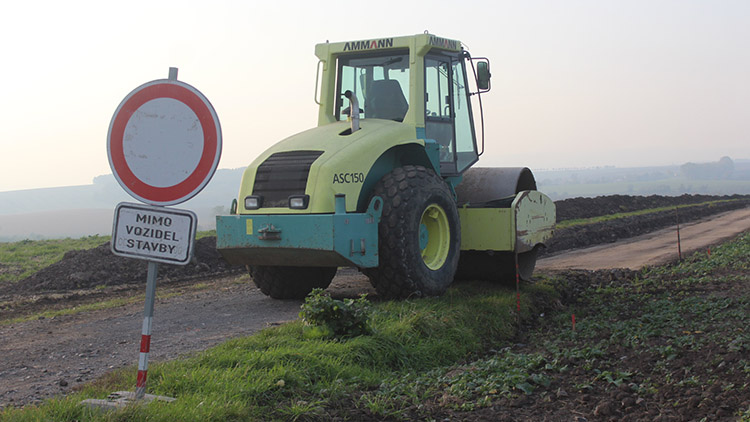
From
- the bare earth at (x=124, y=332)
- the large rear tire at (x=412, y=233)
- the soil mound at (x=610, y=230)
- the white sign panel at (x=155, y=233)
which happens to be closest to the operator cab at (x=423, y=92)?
the large rear tire at (x=412, y=233)

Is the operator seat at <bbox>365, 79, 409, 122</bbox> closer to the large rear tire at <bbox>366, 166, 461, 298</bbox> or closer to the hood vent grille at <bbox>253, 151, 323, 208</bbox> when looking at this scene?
the large rear tire at <bbox>366, 166, 461, 298</bbox>

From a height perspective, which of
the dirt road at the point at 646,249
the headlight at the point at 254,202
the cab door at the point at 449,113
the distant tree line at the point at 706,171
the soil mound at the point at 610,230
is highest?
the distant tree line at the point at 706,171

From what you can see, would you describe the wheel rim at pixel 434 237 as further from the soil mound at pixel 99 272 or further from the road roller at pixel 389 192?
the soil mound at pixel 99 272

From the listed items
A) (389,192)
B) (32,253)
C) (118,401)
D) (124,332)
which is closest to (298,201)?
(389,192)

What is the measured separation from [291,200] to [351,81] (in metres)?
2.57

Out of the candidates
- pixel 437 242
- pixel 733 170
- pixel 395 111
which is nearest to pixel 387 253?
pixel 437 242

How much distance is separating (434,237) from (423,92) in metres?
1.87

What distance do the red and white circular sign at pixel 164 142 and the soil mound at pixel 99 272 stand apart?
360 inches

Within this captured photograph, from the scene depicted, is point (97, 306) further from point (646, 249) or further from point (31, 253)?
point (646, 249)

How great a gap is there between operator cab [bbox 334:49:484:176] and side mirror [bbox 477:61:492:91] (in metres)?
0.31

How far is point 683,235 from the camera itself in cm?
2033

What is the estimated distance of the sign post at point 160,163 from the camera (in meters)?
4.33

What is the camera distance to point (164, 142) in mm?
4438

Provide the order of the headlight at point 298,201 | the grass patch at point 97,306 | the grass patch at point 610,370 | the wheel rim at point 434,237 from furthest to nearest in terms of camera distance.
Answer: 1. the grass patch at point 97,306
2. the wheel rim at point 434,237
3. the headlight at point 298,201
4. the grass patch at point 610,370
